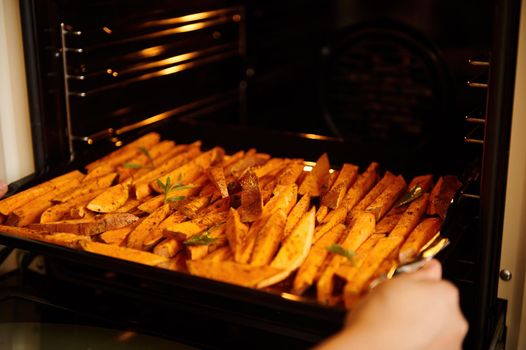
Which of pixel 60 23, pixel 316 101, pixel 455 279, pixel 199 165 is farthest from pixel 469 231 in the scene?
pixel 60 23

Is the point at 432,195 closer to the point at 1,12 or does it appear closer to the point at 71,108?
the point at 71,108

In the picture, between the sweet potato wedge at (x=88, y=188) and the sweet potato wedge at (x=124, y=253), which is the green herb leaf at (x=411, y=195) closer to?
the sweet potato wedge at (x=124, y=253)

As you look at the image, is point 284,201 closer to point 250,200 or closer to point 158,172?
point 250,200

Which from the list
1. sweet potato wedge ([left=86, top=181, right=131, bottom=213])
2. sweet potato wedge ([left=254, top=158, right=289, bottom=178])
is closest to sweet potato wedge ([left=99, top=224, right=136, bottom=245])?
sweet potato wedge ([left=86, top=181, right=131, bottom=213])

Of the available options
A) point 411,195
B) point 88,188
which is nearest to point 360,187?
point 411,195

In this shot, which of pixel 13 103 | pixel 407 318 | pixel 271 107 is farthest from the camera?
pixel 271 107
